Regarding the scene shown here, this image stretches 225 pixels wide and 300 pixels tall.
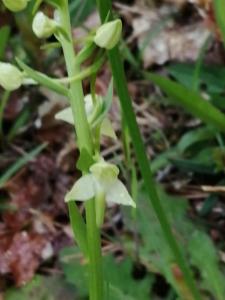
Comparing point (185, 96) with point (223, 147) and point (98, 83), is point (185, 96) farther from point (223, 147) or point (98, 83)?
point (98, 83)

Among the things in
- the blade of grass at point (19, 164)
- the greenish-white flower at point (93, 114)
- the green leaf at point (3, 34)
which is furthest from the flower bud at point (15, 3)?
the blade of grass at point (19, 164)

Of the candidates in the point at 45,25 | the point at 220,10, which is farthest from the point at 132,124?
the point at 220,10

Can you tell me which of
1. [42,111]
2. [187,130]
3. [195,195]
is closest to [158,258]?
[195,195]

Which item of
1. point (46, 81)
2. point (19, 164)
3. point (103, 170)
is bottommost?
point (19, 164)

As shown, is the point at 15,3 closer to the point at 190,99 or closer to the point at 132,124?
the point at 132,124

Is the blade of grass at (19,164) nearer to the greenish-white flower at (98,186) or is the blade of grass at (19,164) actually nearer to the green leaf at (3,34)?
the green leaf at (3,34)
